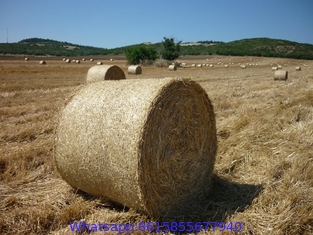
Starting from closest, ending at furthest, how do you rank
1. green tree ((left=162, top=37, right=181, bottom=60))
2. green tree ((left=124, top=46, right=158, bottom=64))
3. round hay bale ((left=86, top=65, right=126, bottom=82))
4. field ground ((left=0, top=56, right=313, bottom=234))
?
field ground ((left=0, top=56, right=313, bottom=234))
round hay bale ((left=86, top=65, right=126, bottom=82))
green tree ((left=124, top=46, right=158, bottom=64))
green tree ((left=162, top=37, right=181, bottom=60))

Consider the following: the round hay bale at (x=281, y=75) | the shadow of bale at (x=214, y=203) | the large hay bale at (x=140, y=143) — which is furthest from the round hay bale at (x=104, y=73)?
the shadow of bale at (x=214, y=203)

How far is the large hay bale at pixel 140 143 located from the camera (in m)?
3.58

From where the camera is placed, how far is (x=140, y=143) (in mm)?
3463

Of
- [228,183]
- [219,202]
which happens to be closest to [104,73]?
[228,183]

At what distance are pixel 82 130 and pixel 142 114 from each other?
913 mm

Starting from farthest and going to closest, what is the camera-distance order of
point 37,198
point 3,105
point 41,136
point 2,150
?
point 3,105, point 41,136, point 2,150, point 37,198

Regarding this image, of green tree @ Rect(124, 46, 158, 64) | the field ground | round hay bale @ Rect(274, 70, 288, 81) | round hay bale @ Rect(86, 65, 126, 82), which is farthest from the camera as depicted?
green tree @ Rect(124, 46, 158, 64)

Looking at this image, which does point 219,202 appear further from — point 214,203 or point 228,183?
point 228,183

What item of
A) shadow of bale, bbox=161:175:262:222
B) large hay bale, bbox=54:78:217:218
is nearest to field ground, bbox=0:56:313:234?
shadow of bale, bbox=161:175:262:222

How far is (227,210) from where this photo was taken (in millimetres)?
3906

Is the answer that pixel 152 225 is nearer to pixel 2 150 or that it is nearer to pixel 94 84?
pixel 94 84

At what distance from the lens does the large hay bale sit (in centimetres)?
358

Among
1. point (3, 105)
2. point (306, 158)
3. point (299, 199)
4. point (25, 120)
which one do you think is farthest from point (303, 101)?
point (3, 105)

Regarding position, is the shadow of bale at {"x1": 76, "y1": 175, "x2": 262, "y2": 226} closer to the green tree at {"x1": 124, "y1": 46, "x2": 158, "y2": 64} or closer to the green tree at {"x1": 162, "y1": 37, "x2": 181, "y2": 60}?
the green tree at {"x1": 124, "y1": 46, "x2": 158, "y2": 64}
